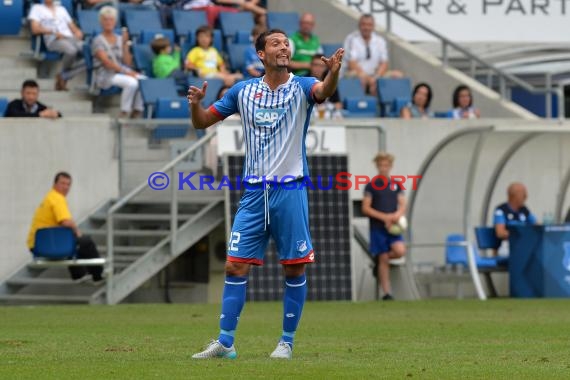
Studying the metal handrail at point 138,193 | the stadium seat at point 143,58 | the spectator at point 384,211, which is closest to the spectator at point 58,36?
the stadium seat at point 143,58

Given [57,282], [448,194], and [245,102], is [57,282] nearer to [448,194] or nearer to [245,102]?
[448,194]

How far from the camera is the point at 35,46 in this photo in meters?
23.1

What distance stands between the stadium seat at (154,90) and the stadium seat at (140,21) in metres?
1.90

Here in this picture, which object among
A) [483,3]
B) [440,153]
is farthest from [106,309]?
[483,3]

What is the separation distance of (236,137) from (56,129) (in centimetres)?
247

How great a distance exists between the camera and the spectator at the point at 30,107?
20922mm

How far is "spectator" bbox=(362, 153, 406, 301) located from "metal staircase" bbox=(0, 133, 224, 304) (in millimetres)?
2129

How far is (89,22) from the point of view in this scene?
23.7 m

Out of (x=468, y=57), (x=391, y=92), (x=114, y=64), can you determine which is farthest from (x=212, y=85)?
(x=468, y=57)

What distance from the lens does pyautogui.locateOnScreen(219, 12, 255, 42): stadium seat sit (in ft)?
80.7

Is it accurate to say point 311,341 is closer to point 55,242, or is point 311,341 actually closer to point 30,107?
point 55,242

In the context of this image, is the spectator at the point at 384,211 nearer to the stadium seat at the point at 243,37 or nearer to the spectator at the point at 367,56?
the spectator at the point at 367,56

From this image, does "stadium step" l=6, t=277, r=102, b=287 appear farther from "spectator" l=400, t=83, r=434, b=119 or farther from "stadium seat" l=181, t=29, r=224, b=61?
"spectator" l=400, t=83, r=434, b=119

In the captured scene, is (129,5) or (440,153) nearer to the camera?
(440,153)
